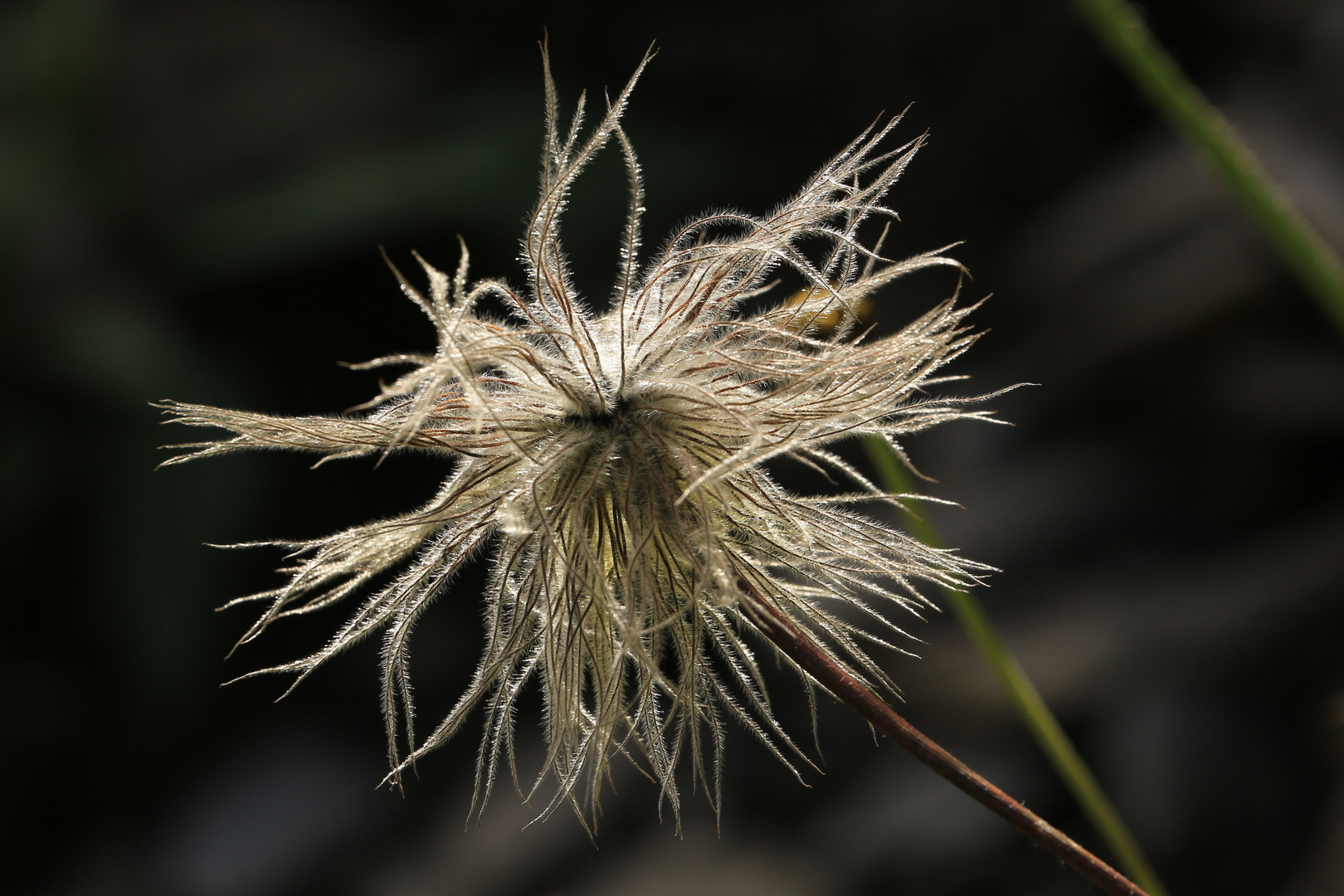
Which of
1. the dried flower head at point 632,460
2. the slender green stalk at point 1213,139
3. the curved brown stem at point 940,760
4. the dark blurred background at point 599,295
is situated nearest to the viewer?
the slender green stalk at point 1213,139

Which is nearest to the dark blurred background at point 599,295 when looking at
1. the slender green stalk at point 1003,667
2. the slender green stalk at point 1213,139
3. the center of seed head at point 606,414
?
the slender green stalk at point 1003,667

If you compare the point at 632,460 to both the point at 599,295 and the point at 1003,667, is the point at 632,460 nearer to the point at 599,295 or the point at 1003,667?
the point at 1003,667

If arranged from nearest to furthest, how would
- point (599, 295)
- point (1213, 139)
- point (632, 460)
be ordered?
point (1213, 139), point (632, 460), point (599, 295)

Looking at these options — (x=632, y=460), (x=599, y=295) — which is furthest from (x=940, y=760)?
(x=599, y=295)

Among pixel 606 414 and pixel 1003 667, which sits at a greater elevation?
pixel 606 414

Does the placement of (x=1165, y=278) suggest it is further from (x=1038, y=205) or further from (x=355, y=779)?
(x=355, y=779)

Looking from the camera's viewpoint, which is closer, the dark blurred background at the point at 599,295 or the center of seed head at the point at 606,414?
the center of seed head at the point at 606,414

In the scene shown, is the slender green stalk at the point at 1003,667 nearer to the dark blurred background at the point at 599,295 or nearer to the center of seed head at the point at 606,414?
the center of seed head at the point at 606,414
